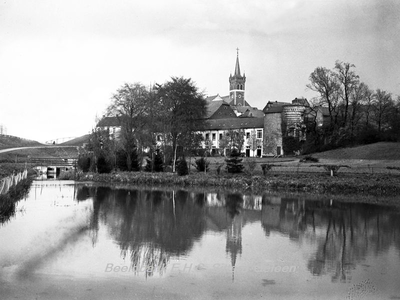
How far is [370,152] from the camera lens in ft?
147

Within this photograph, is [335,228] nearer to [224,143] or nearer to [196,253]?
[196,253]

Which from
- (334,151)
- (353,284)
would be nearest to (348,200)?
(353,284)

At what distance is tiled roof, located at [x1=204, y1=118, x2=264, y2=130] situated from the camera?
67281 mm

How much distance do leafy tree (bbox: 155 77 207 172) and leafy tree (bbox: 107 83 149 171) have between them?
2.00 m

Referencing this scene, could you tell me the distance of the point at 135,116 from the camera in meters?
51.5

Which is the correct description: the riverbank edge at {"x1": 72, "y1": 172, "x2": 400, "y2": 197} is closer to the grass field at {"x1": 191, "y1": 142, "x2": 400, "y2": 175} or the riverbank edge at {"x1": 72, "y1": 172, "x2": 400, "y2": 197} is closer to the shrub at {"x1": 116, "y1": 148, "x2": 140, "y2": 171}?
the grass field at {"x1": 191, "y1": 142, "x2": 400, "y2": 175}

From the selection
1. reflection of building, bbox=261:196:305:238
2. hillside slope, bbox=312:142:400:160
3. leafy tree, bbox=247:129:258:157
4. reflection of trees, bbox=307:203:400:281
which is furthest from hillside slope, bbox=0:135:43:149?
reflection of trees, bbox=307:203:400:281

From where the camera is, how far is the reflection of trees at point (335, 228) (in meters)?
11.7

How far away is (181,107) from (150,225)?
1416 inches

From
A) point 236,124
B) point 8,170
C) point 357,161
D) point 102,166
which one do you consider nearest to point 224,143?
point 236,124

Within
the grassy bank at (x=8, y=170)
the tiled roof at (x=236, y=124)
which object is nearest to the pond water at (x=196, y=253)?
the grassy bank at (x=8, y=170)

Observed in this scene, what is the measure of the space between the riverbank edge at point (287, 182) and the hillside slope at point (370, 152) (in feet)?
33.9

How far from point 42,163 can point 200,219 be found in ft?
143

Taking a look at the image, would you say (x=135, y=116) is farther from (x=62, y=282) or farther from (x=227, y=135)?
(x=62, y=282)
